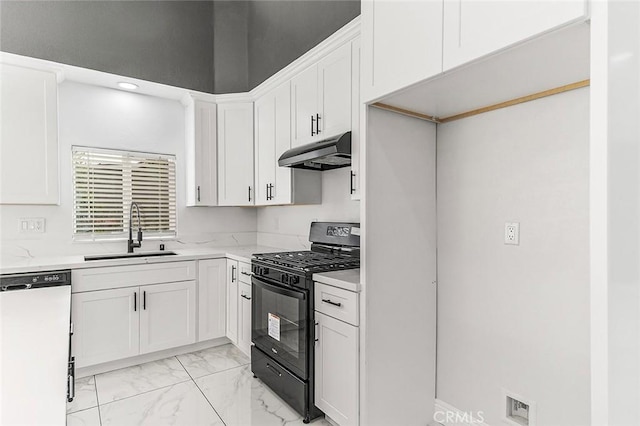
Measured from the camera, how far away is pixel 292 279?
2342mm

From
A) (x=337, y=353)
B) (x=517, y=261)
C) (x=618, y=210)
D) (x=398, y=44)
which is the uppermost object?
(x=398, y=44)

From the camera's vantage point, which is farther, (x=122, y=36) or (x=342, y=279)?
(x=122, y=36)

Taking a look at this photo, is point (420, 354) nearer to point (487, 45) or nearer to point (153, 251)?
point (487, 45)

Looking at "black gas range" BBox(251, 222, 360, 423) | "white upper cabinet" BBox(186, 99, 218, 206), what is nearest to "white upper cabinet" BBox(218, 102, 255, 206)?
"white upper cabinet" BBox(186, 99, 218, 206)

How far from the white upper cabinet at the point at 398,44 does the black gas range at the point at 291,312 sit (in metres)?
1.13

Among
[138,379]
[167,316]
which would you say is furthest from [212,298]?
[138,379]

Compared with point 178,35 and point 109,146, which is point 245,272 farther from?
point 178,35

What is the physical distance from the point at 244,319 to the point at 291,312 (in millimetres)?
905

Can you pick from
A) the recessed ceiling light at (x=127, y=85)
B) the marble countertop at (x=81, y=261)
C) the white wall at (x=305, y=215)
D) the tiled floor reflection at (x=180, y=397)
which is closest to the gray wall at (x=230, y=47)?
the recessed ceiling light at (x=127, y=85)

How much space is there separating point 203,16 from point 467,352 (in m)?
4.01

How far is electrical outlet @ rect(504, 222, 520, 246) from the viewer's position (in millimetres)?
1897

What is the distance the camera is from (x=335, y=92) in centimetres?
250

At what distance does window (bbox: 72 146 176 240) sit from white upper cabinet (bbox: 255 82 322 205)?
101cm

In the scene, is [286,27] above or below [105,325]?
above
